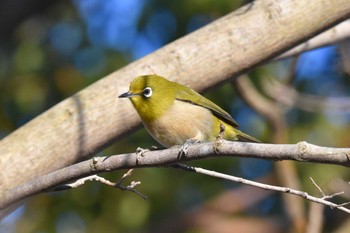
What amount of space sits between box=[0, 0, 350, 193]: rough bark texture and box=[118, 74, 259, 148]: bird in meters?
0.07

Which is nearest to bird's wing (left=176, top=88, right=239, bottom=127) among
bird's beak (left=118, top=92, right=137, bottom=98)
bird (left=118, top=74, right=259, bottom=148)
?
bird (left=118, top=74, right=259, bottom=148)

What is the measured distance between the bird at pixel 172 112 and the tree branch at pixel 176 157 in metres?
1.14

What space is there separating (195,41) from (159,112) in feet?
1.55

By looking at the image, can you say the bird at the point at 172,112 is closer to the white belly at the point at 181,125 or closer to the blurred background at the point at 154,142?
the white belly at the point at 181,125

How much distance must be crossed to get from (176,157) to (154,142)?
10.2 feet

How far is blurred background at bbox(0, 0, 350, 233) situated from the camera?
18.7ft

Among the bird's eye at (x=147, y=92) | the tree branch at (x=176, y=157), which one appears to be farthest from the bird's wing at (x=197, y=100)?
the tree branch at (x=176, y=157)

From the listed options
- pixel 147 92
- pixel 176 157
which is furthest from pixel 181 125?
pixel 176 157

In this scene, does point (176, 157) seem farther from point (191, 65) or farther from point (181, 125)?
point (191, 65)

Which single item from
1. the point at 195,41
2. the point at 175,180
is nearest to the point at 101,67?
the point at 175,180

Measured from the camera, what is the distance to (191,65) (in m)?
4.04

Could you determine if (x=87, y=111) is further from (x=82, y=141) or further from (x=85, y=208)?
(x=85, y=208)

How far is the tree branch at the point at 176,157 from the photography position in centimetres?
237

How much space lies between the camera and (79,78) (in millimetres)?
6102
